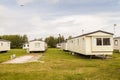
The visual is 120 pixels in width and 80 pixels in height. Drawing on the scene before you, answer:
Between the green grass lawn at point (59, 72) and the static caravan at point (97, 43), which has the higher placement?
the static caravan at point (97, 43)

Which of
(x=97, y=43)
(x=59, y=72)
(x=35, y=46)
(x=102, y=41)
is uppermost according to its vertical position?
(x=102, y=41)

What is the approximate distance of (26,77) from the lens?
36.1ft

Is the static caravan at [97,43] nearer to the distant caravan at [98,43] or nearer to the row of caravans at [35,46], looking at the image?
the distant caravan at [98,43]

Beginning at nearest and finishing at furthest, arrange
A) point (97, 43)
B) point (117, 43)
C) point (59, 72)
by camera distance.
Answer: point (59, 72) → point (97, 43) → point (117, 43)

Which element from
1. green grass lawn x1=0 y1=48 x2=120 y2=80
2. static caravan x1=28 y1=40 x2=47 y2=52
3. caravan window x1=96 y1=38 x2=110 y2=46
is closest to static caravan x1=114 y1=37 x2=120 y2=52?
static caravan x1=28 y1=40 x2=47 y2=52

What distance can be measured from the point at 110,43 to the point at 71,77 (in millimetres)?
13207

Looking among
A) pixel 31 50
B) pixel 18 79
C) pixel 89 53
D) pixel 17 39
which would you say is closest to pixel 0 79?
pixel 18 79

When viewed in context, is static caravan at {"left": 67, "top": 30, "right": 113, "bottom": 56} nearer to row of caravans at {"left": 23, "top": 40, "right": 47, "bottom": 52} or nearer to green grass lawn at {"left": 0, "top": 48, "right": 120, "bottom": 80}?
green grass lawn at {"left": 0, "top": 48, "right": 120, "bottom": 80}

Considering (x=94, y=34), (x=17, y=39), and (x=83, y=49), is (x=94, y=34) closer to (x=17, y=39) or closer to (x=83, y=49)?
(x=83, y=49)

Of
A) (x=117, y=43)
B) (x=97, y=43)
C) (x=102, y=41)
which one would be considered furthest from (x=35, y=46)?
(x=102, y=41)

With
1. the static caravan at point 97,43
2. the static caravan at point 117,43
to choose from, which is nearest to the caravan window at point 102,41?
the static caravan at point 97,43

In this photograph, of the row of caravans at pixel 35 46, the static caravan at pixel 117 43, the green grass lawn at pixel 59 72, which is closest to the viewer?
the green grass lawn at pixel 59 72

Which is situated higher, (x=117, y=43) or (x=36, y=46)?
(x=117, y=43)

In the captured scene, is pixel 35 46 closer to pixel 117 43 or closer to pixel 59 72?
pixel 117 43
